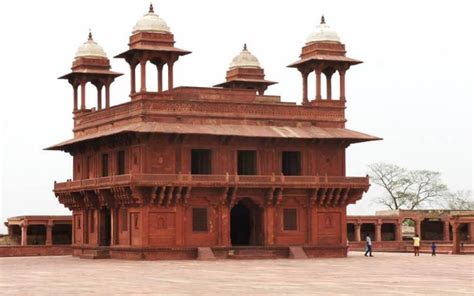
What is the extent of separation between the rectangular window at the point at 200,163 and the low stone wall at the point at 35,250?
10238 millimetres

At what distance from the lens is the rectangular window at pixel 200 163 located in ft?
167

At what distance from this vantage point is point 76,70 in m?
56.7

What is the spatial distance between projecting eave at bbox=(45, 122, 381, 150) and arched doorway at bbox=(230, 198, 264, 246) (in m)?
3.30

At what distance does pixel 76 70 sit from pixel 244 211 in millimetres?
11077

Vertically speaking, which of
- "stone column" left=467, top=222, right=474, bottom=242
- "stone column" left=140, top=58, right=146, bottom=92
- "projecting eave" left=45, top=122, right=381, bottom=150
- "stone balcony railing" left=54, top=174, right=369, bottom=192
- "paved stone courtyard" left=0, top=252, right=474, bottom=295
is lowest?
"paved stone courtyard" left=0, top=252, right=474, bottom=295

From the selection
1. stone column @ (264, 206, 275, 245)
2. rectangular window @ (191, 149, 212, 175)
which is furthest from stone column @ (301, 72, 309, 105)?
rectangular window @ (191, 149, 212, 175)

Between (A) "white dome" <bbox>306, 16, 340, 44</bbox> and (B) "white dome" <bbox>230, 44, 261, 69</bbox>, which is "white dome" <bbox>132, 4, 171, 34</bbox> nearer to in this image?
(A) "white dome" <bbox>306, 16, 340, 44</bbox>

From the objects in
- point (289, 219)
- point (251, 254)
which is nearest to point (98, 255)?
point (251, 254)

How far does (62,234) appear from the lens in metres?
64.6

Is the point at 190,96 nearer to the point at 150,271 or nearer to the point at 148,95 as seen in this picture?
the point at 148,95

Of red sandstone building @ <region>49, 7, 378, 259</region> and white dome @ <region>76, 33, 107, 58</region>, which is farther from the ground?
white dome @ <region>76, 33, 107, 58</region>

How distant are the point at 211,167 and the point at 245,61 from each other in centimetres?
1354

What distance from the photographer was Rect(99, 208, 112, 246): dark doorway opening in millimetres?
53569

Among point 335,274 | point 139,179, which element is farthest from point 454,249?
point 335,274
